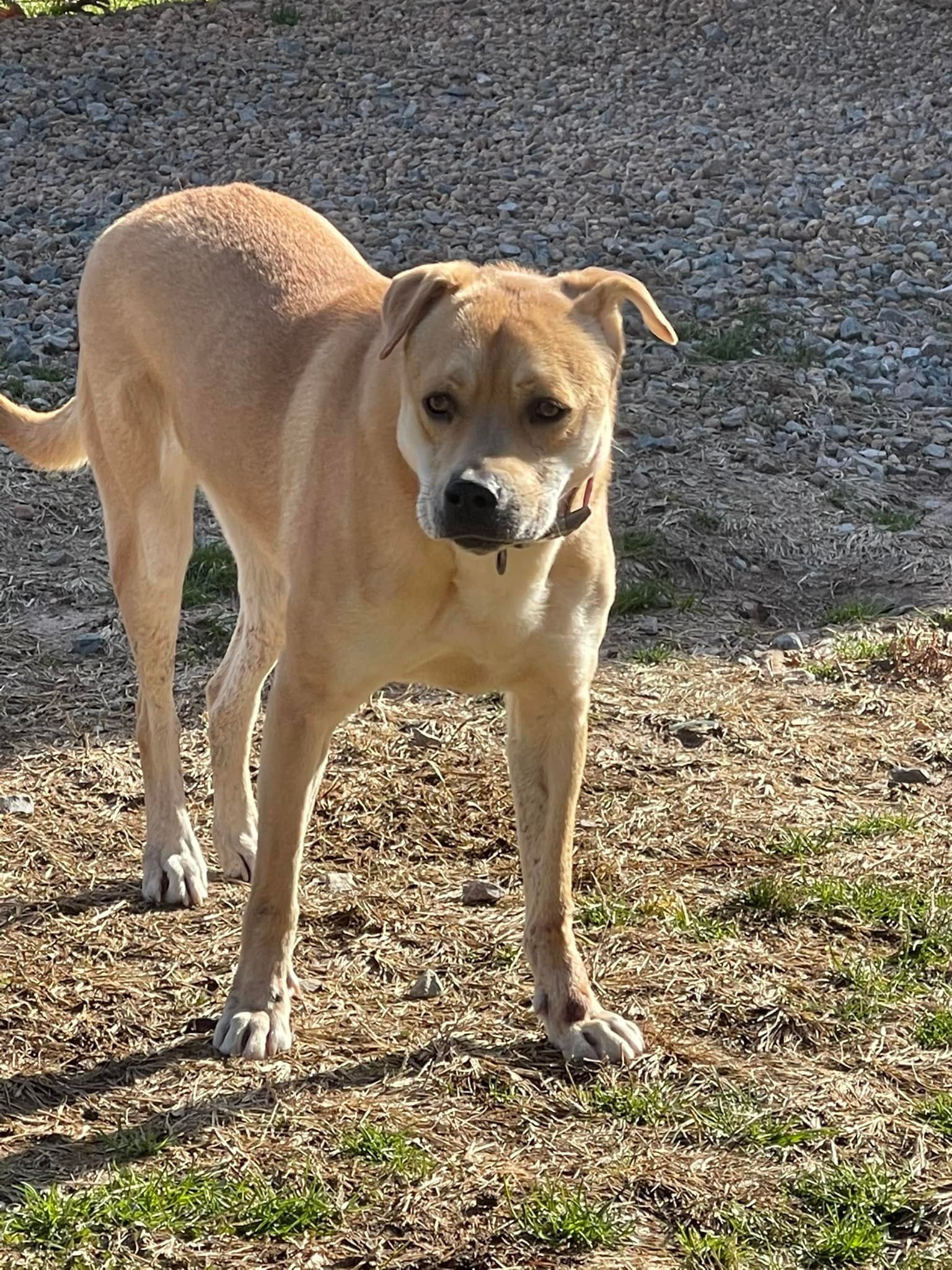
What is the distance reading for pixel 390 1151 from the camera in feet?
11.2

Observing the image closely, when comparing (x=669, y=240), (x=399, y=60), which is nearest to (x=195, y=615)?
(x=669, y=240)

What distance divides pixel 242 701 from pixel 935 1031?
2144 mm

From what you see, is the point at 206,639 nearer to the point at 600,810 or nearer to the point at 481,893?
the point at 600,810

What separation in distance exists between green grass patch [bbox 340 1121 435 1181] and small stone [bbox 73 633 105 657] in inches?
119

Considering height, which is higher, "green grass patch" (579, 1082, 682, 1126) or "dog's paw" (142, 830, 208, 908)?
"green grass patch" (579, 1082, 682, 1126)

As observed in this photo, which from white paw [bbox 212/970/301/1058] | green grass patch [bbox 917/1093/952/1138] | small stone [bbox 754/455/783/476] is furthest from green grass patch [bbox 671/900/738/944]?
small stone [bbox 754/455/783/476]

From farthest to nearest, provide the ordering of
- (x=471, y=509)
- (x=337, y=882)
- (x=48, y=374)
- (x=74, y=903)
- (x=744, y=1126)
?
(x=48, y=374), (x=337, y=882), (x=74, y=903), (x=744, y=1126), (x=471, y=509)

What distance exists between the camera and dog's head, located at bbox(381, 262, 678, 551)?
331 cm

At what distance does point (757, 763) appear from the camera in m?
5.44

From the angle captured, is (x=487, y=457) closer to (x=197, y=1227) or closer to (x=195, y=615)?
(x=197, y=1227)

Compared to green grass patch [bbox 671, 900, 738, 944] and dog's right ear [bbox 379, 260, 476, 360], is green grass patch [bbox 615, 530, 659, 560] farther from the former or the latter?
dog's right ear [bbox 379, 260, 476, 360]

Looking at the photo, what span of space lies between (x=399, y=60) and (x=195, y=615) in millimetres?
7266

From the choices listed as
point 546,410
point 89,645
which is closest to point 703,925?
point 546,410

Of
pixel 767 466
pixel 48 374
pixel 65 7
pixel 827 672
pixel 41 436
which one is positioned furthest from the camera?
pixel 65 7
